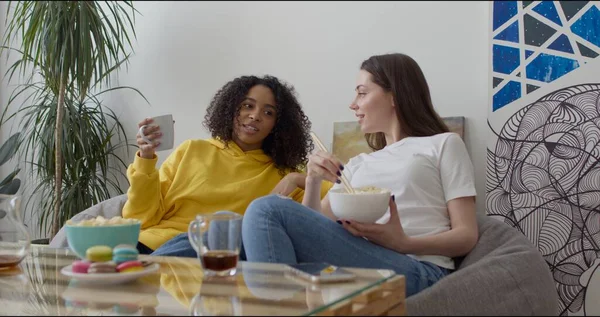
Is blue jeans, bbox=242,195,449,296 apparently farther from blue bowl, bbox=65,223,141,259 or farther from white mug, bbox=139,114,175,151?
white mug, bbox=139,114,175,151

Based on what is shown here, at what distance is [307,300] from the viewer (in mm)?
1130

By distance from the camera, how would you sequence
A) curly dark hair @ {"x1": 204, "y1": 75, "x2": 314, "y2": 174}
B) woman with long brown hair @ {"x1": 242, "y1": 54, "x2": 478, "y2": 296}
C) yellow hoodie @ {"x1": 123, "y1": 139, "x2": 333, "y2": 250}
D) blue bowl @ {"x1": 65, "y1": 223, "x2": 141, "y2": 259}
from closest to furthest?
blue bowl @ {"x1": 65, "y1": 223, "x2": 141, "y2": 259} < woman with long brown hair @ {"x1": 242, "y1": 54, "x2": 478, "y2": 296} < yellow hoodie @ {"x1": 123, "y1": 139, "x2": 333, "y2": 250} < curly dark hair @ {"x1": 204, "y1": 75, "x2": 314, "y2": 174}

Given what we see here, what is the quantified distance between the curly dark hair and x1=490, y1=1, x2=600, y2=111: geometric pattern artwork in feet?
2.55

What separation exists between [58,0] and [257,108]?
145 centimetres

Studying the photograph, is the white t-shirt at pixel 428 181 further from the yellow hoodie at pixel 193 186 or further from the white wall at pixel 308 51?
the white wall at pixel 308 51

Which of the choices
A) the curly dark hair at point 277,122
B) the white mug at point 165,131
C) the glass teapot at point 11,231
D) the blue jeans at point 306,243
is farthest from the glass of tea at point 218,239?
the curly dark hair at point 277,122

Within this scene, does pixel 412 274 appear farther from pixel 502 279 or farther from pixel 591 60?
pixel 591 60

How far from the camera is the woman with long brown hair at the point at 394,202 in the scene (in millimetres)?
1532

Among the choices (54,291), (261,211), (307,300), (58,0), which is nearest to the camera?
(307,300)

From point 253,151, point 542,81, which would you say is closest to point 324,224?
point 253,151

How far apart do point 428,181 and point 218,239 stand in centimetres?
73

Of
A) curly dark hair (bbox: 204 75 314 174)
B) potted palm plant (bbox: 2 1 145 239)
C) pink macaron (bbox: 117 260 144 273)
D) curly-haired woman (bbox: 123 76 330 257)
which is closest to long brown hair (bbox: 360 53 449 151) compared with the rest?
curly-haired woman (bbox: 123 76 330 257)

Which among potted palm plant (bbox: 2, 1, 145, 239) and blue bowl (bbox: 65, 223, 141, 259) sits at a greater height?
potted palm plant (bbox: 2, 1, 145, 239)

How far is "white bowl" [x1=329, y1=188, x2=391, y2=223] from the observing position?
4.97ft
